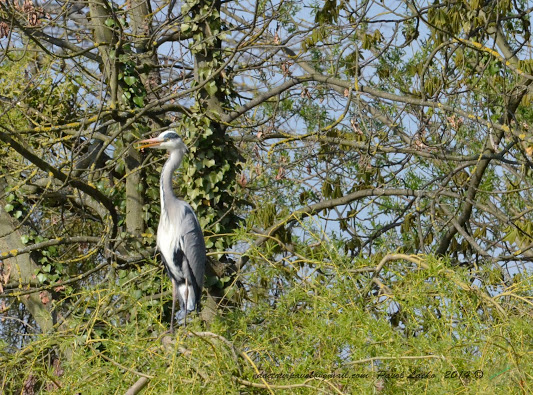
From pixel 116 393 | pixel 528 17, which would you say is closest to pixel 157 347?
pixel 116 393

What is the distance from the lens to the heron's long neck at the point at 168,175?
4.95 metres

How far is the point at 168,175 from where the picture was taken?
502 centimetres

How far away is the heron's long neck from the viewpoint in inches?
195

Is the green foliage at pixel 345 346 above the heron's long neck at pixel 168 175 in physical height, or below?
below

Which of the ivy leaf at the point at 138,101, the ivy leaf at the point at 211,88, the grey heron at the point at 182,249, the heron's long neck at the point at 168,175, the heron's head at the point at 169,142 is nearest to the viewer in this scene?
the grey heron at the point at 182,249

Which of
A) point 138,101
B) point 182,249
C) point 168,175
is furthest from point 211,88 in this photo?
point 182,249

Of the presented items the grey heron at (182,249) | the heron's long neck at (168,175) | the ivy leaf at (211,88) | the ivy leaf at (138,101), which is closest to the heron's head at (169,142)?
the heron's long neck at (168,175)

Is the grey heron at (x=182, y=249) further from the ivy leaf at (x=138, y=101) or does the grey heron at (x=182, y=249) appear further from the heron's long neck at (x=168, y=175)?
the ivy leaf at (x=138, y=101)

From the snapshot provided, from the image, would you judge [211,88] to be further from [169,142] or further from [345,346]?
[345,346]

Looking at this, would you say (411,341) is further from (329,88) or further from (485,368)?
(329,88)

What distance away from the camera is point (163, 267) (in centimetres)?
523

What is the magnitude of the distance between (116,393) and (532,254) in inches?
153

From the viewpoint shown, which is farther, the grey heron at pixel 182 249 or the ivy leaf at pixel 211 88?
the ivy leaf at pixel 211 88

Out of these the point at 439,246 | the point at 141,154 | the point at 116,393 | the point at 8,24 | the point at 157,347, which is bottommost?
the point at 116,393
